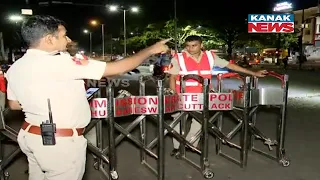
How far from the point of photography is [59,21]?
98.6 inches

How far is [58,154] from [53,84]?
47 cm

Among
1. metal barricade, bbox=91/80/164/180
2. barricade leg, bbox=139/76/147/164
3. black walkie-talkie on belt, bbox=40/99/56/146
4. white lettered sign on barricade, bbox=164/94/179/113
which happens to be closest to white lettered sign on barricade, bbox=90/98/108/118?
metal barricade, bbox=91/80/164/180

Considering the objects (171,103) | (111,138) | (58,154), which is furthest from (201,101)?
(58,154)

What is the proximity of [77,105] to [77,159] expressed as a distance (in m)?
0.38

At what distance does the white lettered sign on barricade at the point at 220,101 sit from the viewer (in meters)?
4.73

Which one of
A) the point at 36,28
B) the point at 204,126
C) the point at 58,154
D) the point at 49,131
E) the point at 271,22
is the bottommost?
the point at 204,126

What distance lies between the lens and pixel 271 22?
38.2m

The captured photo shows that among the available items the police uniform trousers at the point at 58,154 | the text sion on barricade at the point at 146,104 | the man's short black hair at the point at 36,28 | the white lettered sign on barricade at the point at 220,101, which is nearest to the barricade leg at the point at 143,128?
the text sion on barricade at the point at 146,104

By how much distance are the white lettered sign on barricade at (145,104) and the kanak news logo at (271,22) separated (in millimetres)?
36469

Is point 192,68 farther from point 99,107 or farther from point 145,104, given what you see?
point 99,107

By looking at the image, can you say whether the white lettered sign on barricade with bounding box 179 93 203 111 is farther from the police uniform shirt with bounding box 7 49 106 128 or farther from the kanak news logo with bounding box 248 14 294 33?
the kanak news logo with bounding box 248 14 294 33

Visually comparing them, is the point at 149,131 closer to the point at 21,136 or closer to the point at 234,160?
the point at 234,160

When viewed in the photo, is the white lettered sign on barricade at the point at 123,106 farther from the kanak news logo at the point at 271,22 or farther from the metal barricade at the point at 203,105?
the kanak news logo at the point at 271,22

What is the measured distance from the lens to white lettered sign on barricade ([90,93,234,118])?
4191 millimetres
